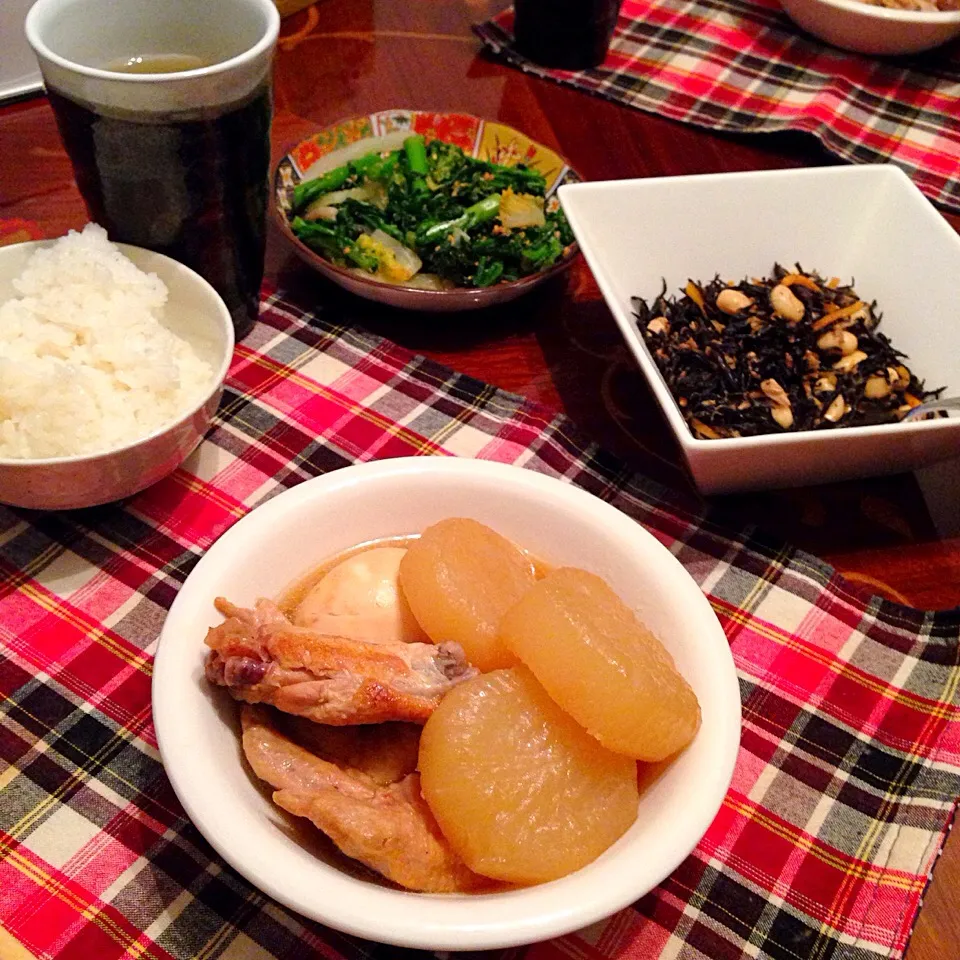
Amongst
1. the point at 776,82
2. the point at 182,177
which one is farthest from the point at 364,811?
the point at 776,82

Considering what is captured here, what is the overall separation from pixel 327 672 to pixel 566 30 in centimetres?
219

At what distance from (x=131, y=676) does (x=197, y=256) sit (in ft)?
2.46

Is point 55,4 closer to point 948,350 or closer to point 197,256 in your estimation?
point 197,256

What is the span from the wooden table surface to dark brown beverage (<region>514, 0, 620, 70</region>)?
10cm

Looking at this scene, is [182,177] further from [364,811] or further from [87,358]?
[364,811]

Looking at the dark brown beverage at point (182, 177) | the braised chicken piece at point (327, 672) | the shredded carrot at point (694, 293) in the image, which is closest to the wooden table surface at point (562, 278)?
the shredded carrot at point (694, 293)

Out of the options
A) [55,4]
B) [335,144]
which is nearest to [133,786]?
[55,4]

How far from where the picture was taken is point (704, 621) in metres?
1.01

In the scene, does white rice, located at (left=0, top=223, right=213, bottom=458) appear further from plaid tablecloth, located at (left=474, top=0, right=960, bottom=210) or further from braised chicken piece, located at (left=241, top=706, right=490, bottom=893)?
plaid tablecloth, located at (left=474, top=0, right=960, bottom=210)

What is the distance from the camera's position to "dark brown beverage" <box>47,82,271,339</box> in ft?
4.34

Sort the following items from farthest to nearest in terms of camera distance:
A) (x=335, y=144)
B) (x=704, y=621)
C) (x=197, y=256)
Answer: (x=335, y=144)
(x=197, y=256)
(x=704, y=621)

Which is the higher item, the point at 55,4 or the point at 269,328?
the point at 55,4

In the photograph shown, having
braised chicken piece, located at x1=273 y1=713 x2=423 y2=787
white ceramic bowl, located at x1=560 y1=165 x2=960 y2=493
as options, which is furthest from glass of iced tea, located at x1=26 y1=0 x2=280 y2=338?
braised chicken piece, located at x1=273 y1=713 x2=423 y2=787

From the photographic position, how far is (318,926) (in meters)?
0.95
